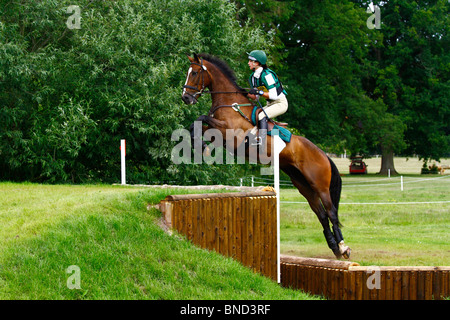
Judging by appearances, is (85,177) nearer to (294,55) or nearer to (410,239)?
(410,239)

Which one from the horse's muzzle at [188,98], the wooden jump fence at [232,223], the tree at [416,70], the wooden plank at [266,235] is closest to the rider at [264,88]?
the horse's muzzle at [188,98]

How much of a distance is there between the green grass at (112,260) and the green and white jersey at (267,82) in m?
2.62

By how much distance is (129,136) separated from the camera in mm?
16406

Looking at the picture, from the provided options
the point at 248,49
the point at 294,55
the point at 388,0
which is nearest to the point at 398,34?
the point at 388,0

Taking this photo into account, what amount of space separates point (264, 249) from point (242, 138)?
1.94m

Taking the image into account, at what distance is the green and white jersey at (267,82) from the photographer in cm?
912

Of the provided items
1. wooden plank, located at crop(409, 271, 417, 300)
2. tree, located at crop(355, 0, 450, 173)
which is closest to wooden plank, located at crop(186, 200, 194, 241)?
wooden plank, located at crop(409, 271, 417, 300)

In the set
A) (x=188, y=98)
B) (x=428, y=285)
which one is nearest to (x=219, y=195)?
(x=188, y=98)

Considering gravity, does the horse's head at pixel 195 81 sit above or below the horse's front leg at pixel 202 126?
above

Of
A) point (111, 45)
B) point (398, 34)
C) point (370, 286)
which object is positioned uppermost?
point (398, 34)

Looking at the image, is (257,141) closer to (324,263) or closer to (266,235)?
(266,235)

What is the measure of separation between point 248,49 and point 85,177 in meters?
8.07

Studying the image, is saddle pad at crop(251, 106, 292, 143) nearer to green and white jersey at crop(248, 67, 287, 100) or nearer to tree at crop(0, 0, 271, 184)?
green and white jersey at crop(248, 67, 287, 100)

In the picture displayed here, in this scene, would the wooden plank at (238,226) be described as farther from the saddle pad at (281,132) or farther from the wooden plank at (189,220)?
the saddle pad at (281,132)
